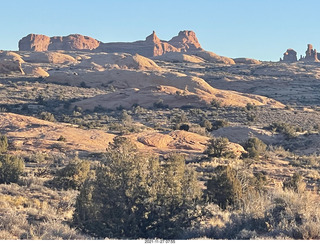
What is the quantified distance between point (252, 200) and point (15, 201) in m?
6.71

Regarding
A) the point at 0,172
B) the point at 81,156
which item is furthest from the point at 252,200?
the point at 81,156

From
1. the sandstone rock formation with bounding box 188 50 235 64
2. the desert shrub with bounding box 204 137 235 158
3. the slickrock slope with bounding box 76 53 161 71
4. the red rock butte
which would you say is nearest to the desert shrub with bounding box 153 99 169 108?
the desert shrub with bounding box 204 137 235 158

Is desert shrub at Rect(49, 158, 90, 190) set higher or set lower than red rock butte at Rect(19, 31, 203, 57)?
lower

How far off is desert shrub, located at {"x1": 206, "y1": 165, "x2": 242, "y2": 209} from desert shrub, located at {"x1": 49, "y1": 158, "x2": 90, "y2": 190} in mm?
5233

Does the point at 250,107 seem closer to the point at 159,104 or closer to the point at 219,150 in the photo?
the point at 159,104

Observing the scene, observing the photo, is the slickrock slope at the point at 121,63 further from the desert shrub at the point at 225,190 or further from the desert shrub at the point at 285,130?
the desert shrub at the point at 225,190

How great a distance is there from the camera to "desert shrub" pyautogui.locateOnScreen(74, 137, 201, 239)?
8664 millimetres

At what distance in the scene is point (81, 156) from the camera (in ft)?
71.8

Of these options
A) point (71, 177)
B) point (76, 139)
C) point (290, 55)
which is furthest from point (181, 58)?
point (71, 177)

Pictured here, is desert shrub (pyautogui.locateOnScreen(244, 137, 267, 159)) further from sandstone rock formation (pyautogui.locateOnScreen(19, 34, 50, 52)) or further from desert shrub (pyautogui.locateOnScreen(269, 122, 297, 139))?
sandstone rock formation (pyautogui.locateOnScreen(19, 34, 50, 52))

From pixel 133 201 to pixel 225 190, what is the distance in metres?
4.35

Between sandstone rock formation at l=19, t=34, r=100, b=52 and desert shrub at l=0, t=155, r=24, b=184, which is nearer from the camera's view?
desert shrub at l=0, t=155, r=24, b=184

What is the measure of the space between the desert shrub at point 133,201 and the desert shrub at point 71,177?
586 cm

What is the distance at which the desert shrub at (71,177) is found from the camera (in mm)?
15102
